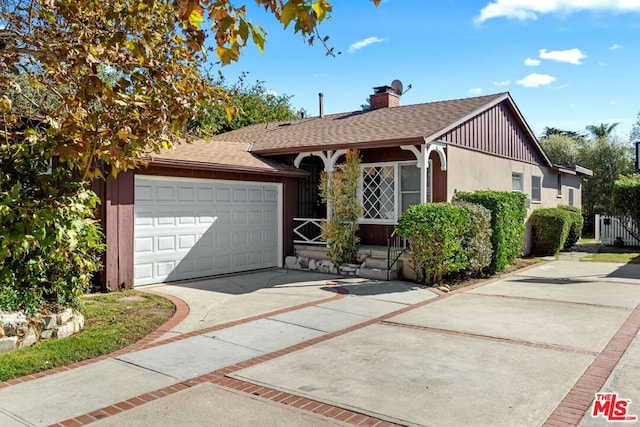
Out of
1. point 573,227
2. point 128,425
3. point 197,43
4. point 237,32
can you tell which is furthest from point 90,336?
point 573,227

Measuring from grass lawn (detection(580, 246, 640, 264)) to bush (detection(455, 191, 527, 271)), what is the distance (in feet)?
13.2

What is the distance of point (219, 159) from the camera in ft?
38.5

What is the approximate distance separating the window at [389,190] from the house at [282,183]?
3 centimetres

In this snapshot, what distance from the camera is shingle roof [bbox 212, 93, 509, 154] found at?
39.7ft

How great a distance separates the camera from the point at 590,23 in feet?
39.8

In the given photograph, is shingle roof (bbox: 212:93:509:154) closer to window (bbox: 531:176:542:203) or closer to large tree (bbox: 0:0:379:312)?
window (bbox: 531:176:542:203)

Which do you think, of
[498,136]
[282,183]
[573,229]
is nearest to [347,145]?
[282,183]

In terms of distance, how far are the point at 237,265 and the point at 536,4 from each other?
30.2 feet

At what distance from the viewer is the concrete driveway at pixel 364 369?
412 centimetres

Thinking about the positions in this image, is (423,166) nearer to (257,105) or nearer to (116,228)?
(116,228)

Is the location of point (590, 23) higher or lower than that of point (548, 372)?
higher

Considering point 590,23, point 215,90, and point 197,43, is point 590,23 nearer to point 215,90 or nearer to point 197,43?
point 215,90

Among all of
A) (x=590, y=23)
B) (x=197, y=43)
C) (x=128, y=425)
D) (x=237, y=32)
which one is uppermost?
(x=590, y=23)

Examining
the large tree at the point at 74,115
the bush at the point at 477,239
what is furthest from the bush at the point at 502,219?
the large tree at the point at 74,115
